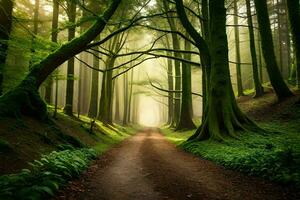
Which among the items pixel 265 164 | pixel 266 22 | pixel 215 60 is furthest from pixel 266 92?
pixel 265 164

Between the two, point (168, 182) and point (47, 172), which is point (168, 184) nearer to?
point (168, 182)

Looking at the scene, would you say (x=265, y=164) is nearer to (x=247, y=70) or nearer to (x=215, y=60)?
(x=215, y=60)

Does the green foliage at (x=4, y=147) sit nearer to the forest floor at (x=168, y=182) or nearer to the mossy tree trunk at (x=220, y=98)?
the forest floor at (x=168, y=182)

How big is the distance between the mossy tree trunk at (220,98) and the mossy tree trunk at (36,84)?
529 centimetres

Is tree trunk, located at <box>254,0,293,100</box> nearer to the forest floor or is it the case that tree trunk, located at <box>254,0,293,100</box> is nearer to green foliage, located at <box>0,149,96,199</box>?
the forest floor

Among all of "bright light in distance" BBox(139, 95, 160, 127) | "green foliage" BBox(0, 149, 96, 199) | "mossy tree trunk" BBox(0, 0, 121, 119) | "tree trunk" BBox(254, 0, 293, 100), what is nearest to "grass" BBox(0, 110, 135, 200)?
"green foliage" BBox(0, 149, 96, 199)

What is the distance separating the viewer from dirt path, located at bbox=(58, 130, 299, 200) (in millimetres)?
6277

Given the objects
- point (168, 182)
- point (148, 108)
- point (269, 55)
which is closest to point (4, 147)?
point (168, 182)

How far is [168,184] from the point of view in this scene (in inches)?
285

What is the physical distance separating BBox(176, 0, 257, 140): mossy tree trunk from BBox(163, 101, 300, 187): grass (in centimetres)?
73

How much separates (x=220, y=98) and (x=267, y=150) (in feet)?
16.6

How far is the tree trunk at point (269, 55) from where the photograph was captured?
18562 mm

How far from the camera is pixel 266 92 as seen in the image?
23750 millimetres

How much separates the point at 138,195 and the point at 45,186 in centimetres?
197
